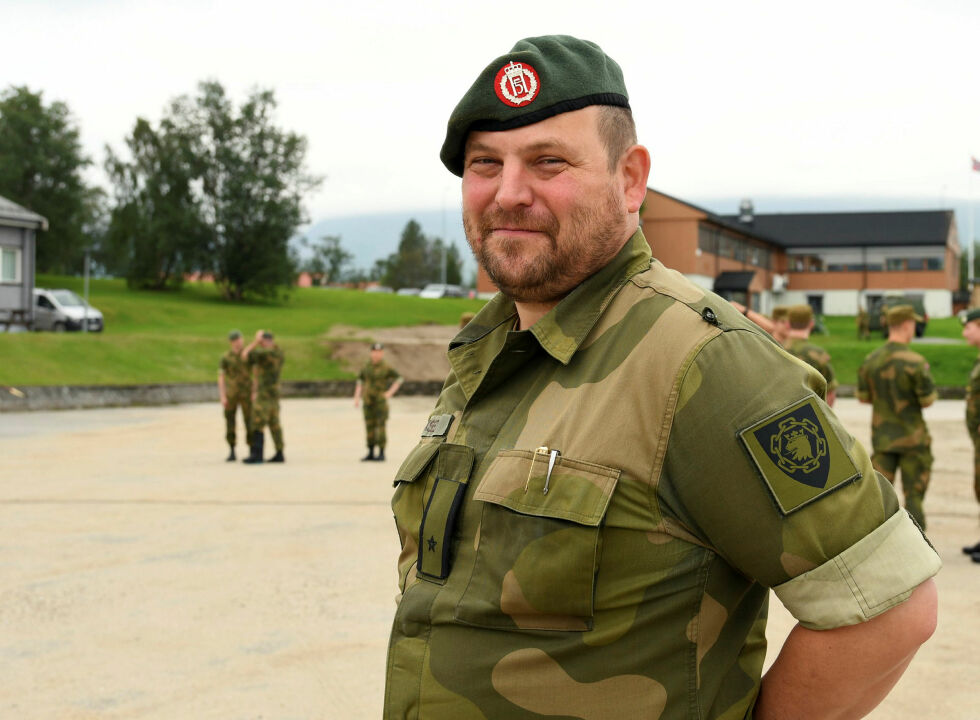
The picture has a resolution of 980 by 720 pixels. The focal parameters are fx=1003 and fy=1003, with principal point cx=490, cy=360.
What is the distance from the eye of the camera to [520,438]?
180cm

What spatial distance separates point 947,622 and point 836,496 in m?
5.46

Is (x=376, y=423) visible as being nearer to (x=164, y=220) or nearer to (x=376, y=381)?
(x=376, y=381)

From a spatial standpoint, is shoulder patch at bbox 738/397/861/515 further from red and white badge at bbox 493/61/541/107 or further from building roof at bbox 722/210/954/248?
building roof at bbox 722/210/954/248

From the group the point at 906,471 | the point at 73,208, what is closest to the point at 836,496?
the point at 906,471

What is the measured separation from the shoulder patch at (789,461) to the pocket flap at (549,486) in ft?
0.76

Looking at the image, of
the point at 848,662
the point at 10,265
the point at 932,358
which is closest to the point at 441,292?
the point at 10,265

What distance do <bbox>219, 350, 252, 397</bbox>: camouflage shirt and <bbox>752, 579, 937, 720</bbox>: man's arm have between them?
14.2m

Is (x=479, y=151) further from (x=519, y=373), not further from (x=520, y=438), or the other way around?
(x=520, y=438)

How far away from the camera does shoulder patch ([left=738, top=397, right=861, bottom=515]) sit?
1.55 metres

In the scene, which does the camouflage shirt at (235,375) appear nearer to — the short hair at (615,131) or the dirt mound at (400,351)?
the short hair at (615,131)

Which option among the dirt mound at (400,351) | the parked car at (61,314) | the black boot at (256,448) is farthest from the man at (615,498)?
the parked car at (61,314)

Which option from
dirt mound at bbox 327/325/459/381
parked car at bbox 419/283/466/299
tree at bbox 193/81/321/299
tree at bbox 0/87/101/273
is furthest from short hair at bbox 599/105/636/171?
parked car at bbox 419/283/466/299

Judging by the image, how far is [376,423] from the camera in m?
15.1

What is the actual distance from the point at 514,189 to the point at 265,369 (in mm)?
13669
